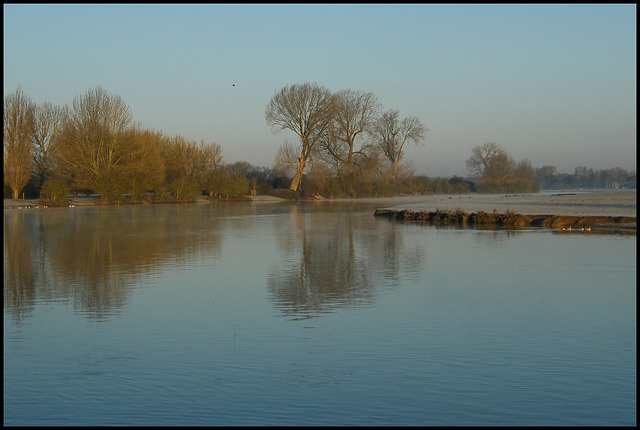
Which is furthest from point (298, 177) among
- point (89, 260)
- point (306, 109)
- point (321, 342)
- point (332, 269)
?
point (321, 342)

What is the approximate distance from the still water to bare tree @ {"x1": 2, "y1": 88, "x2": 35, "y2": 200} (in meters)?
36.4

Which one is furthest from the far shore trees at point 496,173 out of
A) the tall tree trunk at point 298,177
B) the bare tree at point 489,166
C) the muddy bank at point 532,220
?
the muddy bank at point 532,220

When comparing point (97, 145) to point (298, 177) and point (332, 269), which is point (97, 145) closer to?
point (298, 177)

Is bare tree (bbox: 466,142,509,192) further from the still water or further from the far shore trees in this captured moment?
the still water

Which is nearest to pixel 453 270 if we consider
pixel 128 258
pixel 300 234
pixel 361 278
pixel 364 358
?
pixel 361 278

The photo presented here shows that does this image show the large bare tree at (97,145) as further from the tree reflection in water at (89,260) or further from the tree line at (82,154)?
the tree reflection in water at (89,260)

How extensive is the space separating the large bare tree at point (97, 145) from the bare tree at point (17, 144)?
2461 millimetres

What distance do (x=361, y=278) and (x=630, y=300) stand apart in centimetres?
344

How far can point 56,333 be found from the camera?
547 centimetres

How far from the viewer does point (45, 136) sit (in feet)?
160

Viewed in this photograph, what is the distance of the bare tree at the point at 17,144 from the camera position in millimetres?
42688

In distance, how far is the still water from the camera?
3.68m

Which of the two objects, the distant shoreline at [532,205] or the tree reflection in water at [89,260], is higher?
the distant shoreline at [532,205]

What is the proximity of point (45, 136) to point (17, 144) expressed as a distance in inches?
224
